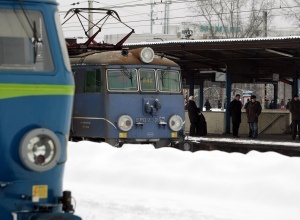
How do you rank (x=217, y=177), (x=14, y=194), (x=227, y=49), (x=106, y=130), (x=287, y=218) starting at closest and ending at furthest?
1. (x=14, y=194)
2. (x=287, y=218)
3. (x=217, y=177)
4. (x=106, y=130)
5. (x=227, y=49)

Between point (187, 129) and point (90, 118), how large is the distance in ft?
42.6

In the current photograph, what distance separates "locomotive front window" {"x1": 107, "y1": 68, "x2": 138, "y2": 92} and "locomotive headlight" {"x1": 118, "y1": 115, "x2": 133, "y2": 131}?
27.9 inches

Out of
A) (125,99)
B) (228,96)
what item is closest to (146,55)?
(125,99)

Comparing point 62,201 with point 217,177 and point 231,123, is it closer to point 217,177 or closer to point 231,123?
point 217,177

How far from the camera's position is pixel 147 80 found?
20.5 m

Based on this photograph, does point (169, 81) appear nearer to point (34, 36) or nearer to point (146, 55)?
point (146, 55)

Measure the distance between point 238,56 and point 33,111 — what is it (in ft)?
75.0

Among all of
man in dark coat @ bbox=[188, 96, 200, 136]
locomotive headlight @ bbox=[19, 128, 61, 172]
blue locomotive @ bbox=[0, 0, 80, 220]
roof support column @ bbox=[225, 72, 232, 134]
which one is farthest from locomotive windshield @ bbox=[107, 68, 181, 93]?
locomotive headlight @ bbox=[19, 128, 61, 172]

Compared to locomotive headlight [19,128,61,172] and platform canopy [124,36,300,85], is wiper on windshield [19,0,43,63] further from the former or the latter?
platform canopy [124,36,300,85]

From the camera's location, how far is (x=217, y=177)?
36.2 feet

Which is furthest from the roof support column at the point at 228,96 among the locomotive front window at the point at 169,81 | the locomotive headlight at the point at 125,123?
the locomotive headlight at the point at 125,123

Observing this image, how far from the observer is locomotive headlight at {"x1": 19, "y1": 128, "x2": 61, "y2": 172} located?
19.5ft

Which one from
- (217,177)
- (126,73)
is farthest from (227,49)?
(217,177)

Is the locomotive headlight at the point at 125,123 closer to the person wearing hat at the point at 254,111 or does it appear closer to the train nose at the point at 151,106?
the train nose at the point at 151,106
